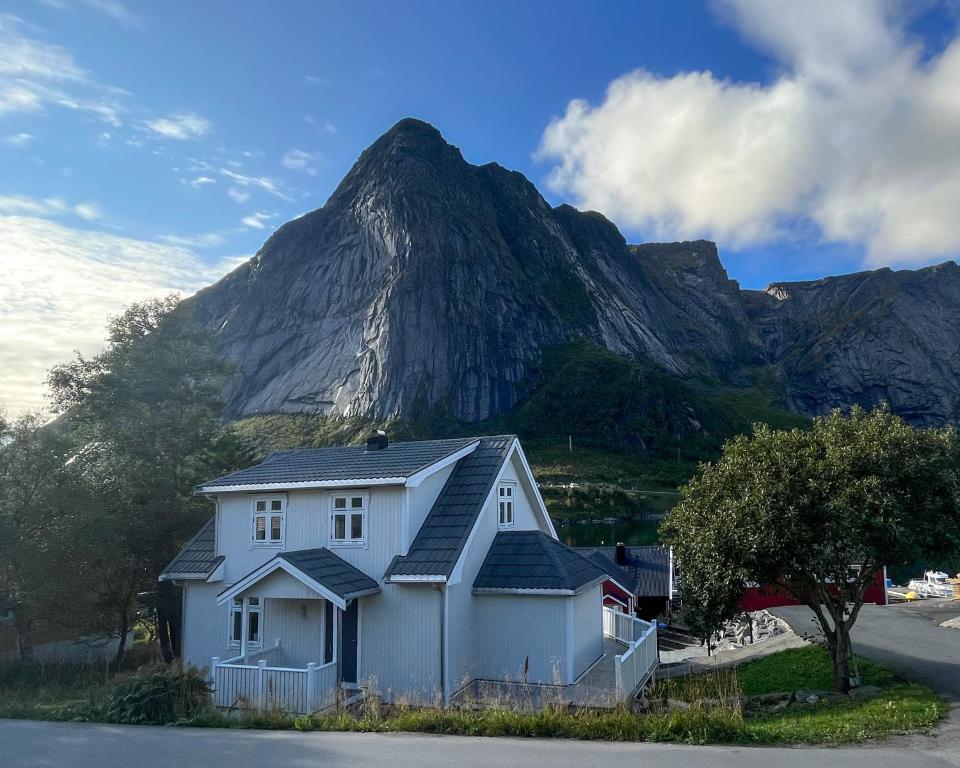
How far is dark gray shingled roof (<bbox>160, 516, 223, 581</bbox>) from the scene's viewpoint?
20141 mm

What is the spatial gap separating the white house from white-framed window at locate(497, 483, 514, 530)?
0.27 ft

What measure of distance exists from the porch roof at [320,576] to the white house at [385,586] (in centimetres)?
5

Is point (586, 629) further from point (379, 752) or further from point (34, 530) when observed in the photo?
point (34, 530)

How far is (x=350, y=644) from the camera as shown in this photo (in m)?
17.4

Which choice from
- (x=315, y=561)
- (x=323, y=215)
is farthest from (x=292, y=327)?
(x=315, y=561)

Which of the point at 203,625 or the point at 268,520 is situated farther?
the point at 203,625

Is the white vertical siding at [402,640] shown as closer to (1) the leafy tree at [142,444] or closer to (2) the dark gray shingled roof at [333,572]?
(2) the dark gray shingled roof at [333,572]

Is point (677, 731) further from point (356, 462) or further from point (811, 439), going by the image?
point (356, 462)

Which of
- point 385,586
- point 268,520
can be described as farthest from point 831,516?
point 268,520

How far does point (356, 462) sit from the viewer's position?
65.0ft

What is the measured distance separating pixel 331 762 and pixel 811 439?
12.3m

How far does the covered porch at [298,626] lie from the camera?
1513 centimetres

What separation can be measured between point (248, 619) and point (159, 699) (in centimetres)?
613

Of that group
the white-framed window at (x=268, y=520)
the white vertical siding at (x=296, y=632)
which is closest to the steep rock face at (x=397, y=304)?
the white-framed window at (x=268, y=520)
